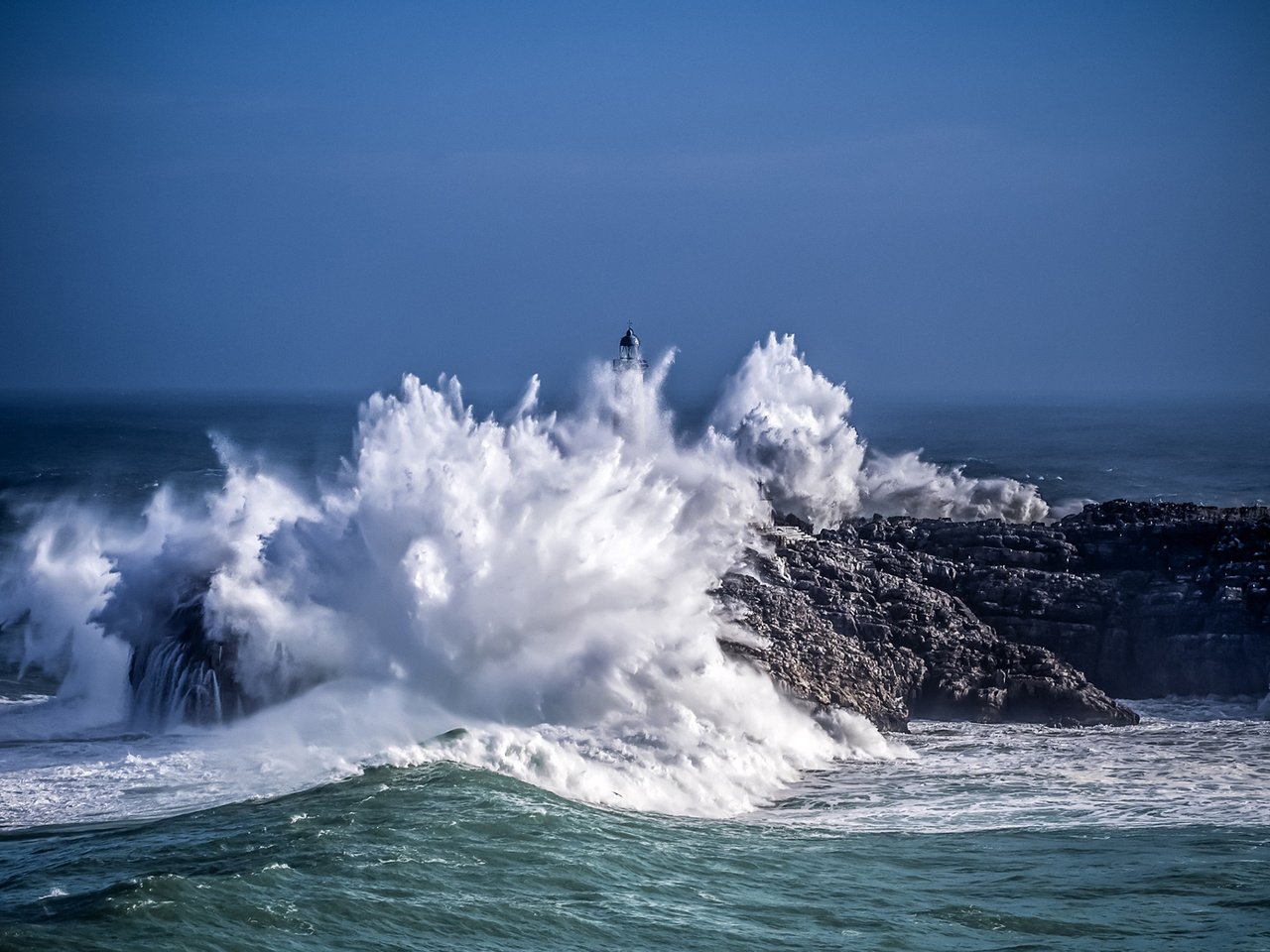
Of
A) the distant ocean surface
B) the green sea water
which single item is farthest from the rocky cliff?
the green sea water

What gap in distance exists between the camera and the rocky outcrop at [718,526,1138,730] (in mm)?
22609

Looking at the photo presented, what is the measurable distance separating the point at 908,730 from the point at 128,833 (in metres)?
11.4

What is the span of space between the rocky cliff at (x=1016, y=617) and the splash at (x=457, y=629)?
3.55 feet

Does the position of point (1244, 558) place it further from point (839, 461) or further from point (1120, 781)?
point (839, 461)

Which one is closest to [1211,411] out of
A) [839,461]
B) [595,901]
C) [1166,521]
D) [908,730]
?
[839,461]

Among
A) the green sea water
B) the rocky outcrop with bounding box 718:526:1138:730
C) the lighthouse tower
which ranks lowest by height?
the green sea water

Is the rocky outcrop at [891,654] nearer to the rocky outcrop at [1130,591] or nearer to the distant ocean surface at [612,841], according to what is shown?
the distant ocean surface at [612,841]

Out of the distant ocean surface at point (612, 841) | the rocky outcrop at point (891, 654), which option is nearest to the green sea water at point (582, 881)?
the distant ocean surface at point (612, 841)

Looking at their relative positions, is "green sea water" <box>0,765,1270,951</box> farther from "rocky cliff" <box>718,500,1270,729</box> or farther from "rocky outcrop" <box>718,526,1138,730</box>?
"rocky cliff" <box>718,500,1270,729</box>

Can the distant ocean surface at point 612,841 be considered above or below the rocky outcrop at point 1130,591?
below

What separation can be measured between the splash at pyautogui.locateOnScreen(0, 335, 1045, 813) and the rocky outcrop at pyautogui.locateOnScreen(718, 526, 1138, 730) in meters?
0.61

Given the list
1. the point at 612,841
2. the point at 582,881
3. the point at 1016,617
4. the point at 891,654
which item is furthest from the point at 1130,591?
the point at 582,881

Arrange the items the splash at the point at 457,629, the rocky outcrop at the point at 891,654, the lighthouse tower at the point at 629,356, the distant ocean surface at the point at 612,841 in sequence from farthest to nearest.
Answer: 1. the lighthouse tower at the point at 629,356
2. the rocky outcrop at the point at 891,654
3. the splash at the point at 457,629
4. the distant ocean surface at the point at 612,841

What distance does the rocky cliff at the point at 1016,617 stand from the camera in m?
23.0
